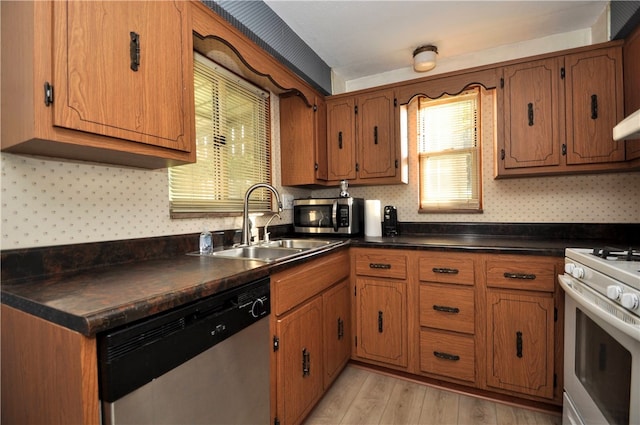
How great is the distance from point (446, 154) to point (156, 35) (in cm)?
220

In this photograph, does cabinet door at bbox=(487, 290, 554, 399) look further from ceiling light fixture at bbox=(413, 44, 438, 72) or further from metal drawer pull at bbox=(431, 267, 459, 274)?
ceiling light fixture at bbox=(413, 44, 438, 72)

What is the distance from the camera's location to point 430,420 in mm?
1648

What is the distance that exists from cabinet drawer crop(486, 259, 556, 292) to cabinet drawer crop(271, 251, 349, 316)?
35.9 inches

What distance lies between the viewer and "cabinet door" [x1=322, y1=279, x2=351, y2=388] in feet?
5.99

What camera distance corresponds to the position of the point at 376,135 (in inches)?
96.8

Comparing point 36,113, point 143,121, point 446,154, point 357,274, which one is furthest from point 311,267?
point 446,154

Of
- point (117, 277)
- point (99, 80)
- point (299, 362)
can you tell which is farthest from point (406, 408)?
point (99, 80)

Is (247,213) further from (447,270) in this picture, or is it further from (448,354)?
(448,354)

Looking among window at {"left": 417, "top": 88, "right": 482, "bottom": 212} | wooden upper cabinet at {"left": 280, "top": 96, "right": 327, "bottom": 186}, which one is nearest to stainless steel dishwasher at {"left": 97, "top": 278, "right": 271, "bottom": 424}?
wooden upper cabinet at {"left": 280, "top": 96, "right": 327, "bottom": 186}

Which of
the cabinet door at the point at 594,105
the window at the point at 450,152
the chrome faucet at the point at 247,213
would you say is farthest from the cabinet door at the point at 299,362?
the cabinet door at the point at 594,105

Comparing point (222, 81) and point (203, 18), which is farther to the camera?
point (222, 81)

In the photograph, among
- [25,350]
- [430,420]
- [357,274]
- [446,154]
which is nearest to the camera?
[25,350]

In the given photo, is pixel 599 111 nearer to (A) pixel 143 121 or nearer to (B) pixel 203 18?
(B) pixel 203 18

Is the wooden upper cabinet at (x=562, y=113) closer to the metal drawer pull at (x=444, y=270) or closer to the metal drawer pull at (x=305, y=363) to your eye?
the metal drawer pull at (x=444, y=270)
